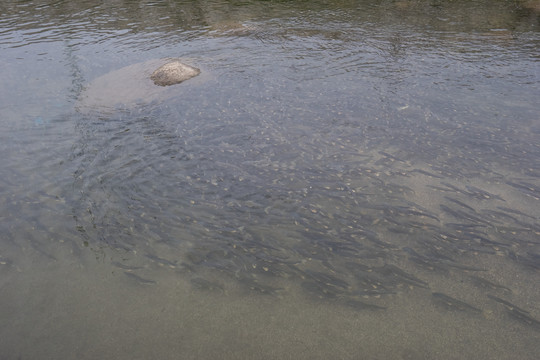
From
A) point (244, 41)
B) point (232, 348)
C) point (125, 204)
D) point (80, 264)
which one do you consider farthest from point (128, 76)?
point (232, 348)

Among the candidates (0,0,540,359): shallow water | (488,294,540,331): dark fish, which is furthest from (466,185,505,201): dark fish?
(488,294,540,331): dark fish

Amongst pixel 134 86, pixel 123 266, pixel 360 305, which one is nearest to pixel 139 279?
pixel 123 266

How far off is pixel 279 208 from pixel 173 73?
7553 millimetres

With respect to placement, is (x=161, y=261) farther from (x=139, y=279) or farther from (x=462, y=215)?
(x=462, y=215)

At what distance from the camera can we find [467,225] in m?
7.08

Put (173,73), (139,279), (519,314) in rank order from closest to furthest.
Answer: (519,314), (139,279), (173,73)

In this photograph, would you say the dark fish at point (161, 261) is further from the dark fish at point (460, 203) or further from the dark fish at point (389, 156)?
the dark fish at point (389, 156)

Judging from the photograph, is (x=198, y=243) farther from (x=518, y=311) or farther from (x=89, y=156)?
(x=518, y=311)

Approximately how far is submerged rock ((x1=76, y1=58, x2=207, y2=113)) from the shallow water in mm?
178

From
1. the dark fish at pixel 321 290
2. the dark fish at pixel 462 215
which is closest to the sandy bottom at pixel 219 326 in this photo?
the dark fish at pixel 321 290

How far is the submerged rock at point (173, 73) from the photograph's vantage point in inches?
517

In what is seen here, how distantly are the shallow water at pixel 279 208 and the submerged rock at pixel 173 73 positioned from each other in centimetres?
56

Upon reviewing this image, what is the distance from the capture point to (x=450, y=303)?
5.76 metres

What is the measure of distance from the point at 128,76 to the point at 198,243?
8.70 metres
